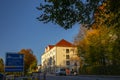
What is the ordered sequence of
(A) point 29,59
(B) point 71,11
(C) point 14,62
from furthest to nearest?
(A) point 29,59 → (C) point 14,62 → (B) point 71,11

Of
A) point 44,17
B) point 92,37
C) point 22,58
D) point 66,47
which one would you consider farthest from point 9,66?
point 66,47

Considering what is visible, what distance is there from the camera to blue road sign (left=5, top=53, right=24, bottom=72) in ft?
59.4

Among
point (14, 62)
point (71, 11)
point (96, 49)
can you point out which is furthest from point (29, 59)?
point (71, 11)

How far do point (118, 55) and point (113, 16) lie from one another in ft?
148

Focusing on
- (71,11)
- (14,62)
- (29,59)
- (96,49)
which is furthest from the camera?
(96,49)

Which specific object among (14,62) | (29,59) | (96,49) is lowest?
(14,62)

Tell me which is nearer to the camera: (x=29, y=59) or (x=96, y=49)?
(x=29, y=59)

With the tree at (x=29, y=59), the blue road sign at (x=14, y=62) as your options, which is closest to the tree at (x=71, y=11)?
the blue road sign at (x=14, y=62)

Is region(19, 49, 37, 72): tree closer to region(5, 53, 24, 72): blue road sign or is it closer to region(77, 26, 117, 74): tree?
region(77, 26, 117, 74): tree

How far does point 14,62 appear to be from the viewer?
60.3 ft

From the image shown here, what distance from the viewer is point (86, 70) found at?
245 ft

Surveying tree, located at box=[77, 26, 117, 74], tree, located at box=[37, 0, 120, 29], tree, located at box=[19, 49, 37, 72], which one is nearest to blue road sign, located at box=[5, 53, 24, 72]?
tree, located at box=[37, 0, 120, 29]

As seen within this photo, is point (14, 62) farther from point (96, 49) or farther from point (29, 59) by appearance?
point (96, 49)

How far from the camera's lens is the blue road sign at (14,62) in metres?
18.1
